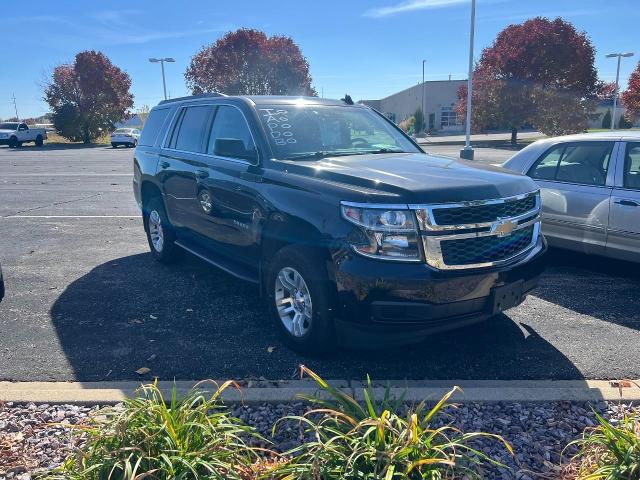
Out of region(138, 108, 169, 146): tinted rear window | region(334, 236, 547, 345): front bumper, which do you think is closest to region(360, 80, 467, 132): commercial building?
region(138, 108, 169, 146): tinted rear window

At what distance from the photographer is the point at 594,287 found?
237 inches

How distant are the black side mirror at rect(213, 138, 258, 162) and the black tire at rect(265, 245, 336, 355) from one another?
102 centimetres

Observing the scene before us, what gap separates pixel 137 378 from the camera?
13.1 ft

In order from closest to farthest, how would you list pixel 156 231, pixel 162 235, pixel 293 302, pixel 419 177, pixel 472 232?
1. pixel 472 232
2. pixel 419 177
3. pixel 293 302
4. pixel 162 235
5. pixel 156 231

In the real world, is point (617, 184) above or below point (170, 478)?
above

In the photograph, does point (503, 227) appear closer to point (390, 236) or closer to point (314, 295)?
point (390, 236)

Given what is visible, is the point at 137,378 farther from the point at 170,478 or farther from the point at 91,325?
the point at 170,478

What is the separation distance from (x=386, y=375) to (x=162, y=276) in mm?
3408

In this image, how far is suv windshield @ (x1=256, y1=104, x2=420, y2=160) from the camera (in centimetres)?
492

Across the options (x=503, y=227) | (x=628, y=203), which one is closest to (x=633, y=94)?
(x=628, y=203)

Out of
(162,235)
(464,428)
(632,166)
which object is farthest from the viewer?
(162,235)

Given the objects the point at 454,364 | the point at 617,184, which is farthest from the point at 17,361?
the point at 617,184

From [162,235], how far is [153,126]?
144 cm

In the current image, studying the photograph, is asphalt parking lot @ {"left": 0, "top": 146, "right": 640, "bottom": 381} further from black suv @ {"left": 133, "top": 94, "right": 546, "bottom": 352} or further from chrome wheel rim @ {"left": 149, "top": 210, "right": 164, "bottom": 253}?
black suv @ {"left": 133, "top": 94, "right": 546, "bottom": 352}
